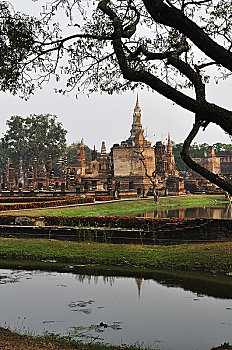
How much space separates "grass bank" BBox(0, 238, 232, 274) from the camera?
10156 mm

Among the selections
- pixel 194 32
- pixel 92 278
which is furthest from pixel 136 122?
pixel 194 32

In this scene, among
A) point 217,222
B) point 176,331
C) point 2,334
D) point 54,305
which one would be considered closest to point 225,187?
point 176,331

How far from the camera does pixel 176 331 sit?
5.88 m

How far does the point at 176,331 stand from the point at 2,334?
2497 mm

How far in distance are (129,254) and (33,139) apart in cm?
6486

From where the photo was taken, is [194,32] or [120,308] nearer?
[194,32]

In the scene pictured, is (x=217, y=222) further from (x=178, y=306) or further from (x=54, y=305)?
(x=54, y=305)

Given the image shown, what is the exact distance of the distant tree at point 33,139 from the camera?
238 ft

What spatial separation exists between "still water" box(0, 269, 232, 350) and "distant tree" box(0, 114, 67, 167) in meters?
64.7

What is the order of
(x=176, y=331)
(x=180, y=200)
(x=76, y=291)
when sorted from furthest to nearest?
(x=180, y=200) < (x=76, y=291) < (x=176, y=331)

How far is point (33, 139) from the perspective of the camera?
2894 inches

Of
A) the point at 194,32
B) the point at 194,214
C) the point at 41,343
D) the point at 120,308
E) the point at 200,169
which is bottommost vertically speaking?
the point at 120,308

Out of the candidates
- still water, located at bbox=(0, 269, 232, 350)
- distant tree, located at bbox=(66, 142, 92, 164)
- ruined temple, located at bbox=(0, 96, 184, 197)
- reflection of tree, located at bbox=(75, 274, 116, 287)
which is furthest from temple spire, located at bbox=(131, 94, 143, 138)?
still water, located at bbox=(0, 269, 232, 350)

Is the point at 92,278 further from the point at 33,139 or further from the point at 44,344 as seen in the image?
the point at 33,139
